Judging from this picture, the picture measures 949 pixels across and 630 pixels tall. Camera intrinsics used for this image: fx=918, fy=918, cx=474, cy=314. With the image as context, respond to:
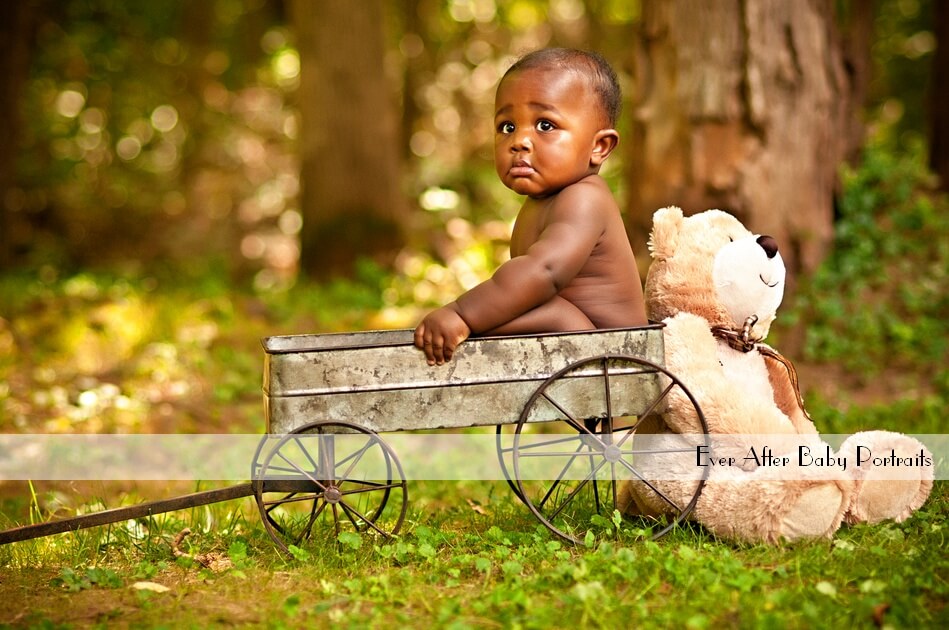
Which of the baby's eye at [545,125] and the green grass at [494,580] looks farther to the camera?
the baby's eye at [545,125]

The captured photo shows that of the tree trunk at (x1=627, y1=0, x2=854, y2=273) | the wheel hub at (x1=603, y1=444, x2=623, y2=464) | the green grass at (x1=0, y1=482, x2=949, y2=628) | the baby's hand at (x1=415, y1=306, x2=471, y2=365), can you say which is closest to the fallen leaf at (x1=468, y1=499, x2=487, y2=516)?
the green grass at (x1=0, y1=482, x2=949, y2=628)

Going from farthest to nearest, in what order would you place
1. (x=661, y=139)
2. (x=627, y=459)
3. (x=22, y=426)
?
(x=661, y=139) → (x=22, y=426) → (x=627, y=459)

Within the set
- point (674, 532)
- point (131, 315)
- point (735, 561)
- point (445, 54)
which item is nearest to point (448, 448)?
point (674, 532)

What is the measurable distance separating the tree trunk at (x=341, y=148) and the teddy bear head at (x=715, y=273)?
16.6 ft

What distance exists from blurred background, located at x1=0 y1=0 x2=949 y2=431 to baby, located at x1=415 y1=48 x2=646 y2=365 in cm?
262

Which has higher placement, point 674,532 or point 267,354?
point 267,354

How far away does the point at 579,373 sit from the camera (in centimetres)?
300

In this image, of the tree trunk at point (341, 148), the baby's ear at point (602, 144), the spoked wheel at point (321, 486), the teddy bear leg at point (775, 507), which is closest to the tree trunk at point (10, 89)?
the tree trunk at point (341, 148)

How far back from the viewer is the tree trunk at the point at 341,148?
8.20m

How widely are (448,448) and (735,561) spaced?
8.24 feet

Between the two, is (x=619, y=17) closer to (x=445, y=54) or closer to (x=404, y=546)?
(x=445, y=54)

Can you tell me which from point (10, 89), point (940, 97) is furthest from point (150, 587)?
point (10, 89)

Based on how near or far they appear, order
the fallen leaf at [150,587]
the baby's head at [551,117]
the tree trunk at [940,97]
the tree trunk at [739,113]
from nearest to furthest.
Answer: the fallen leaf at [150,587]
the baby's head at [551,117]
the tree trunk at [739,113]
the tree trunk at [940,97]

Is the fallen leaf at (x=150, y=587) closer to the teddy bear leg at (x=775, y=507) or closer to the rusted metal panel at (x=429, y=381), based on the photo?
the rusted metal panel at (x=429, y=381)
